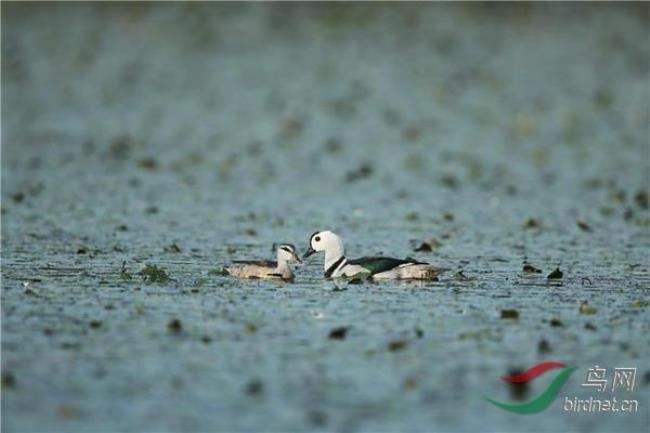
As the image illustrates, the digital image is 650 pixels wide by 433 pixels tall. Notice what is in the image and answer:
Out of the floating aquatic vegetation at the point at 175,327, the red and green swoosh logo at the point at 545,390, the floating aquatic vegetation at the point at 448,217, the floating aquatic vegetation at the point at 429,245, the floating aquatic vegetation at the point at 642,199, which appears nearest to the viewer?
the red and green swoosh logo at the point at 545,390


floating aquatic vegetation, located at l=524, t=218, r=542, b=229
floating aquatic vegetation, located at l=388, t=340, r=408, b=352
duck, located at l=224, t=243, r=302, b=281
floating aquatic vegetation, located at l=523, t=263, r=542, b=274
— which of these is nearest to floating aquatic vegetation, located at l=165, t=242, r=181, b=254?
duck, located at l=224, t=243, r=302, b=281

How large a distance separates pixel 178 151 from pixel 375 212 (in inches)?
358

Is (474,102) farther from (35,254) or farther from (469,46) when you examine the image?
(35,254)

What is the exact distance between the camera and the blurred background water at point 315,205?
15.0m

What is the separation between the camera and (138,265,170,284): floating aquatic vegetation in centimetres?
2005

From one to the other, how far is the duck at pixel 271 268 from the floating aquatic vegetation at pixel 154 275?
2.99 feet

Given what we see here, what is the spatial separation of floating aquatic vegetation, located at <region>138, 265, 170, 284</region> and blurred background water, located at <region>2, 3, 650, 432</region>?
17 centimetres

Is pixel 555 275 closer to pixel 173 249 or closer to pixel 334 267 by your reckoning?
pixel 334 267

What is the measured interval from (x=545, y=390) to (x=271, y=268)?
238 inches

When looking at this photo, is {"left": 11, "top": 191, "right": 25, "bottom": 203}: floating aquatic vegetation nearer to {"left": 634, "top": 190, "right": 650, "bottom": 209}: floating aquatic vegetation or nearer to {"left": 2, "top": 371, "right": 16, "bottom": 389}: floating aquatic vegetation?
{"left": 634, "top": 190, "right": 650, "bottom": 209}: floating aquatic vegetation

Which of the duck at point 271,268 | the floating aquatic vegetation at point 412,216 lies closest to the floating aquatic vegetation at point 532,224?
the floating aquatic vegetation at point 412,216

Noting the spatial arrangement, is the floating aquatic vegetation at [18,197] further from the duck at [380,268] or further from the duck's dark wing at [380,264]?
the duck's dark wing at [380,264]

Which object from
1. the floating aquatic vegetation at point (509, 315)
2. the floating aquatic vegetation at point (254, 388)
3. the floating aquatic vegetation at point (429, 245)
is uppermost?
the floating aquatic vegetation at point (429, 245)

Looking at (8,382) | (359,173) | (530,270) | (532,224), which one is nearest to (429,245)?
(530,270)
